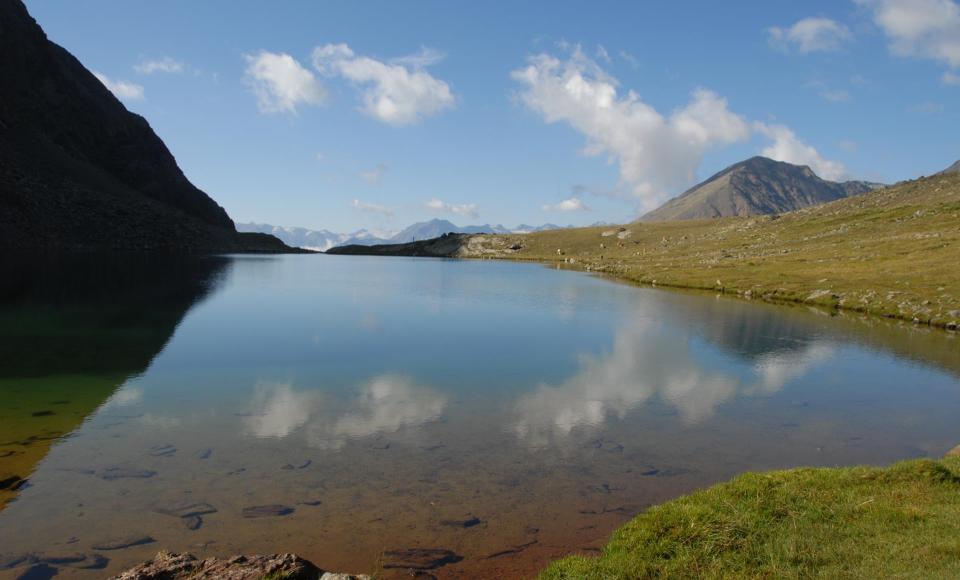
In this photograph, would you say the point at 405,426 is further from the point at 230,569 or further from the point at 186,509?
the point at 230,569

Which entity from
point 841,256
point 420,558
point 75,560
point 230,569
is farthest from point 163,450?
point 841,256

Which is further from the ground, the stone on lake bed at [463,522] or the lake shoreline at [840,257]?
the lake shoreline at [840,257]

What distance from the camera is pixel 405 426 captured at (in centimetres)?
2350

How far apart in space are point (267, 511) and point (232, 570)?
525 centimetres

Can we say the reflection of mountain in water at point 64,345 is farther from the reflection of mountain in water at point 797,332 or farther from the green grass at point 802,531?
the reflection of mountain in water at point 797,332

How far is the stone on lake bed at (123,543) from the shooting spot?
1375 centimetres

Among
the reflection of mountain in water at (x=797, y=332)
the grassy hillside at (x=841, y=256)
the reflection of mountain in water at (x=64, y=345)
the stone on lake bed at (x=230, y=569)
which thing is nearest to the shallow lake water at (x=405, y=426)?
the reflection of mountain in water at (x=64, y=345)

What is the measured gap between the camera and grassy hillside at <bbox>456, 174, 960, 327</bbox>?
67.2 meters

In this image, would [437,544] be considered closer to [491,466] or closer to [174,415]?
[491,466]

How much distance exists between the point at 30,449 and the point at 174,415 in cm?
524

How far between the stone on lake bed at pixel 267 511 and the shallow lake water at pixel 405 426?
8cm

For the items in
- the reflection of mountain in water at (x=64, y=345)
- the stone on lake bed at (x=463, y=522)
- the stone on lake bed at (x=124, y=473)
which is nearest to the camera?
the stone on lake bed at (x=463, y=522)

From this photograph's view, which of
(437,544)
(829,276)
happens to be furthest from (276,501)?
(829,276)

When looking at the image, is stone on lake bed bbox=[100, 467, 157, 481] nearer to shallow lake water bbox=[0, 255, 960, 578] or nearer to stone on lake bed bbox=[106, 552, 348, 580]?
shallow lake water bbox=[0, 255, 960, 578]
